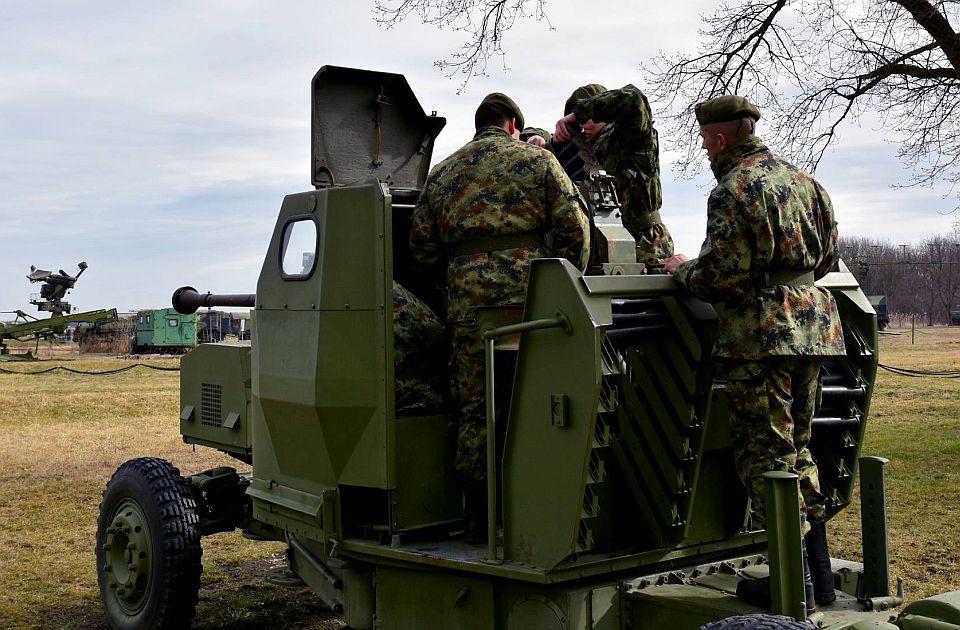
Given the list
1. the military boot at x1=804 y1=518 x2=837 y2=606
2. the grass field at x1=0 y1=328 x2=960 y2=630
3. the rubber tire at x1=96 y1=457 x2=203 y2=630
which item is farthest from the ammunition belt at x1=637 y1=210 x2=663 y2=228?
the grass field at x1=0 y1=328 x2=960 y2=630

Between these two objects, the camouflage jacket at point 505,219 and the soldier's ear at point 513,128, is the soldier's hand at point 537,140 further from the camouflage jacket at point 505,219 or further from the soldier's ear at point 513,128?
the camouflage jacket at point 505,219

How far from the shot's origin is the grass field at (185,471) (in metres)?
6.66

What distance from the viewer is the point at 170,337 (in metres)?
41.9

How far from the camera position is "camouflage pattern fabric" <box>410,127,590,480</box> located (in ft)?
14.1

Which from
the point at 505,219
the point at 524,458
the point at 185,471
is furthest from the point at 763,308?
the point at 185,471

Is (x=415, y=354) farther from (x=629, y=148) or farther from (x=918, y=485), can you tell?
(x=918, y=485)

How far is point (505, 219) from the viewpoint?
14.1 ft

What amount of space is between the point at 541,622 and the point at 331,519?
1.13m

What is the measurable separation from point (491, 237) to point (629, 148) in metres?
1.34

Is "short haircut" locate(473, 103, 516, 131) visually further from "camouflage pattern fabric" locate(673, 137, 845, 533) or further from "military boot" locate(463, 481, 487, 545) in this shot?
"military boot" locate(463, 481, 487, 545)

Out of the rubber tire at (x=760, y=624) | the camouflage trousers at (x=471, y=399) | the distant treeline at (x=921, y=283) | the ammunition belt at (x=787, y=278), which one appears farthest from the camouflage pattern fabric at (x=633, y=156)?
the distant treeline at (x=921, y=283)

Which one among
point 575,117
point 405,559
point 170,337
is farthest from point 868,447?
point 170,337

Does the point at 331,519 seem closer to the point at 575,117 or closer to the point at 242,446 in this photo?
the point at 242,446

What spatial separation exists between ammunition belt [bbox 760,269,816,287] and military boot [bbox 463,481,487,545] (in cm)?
148
